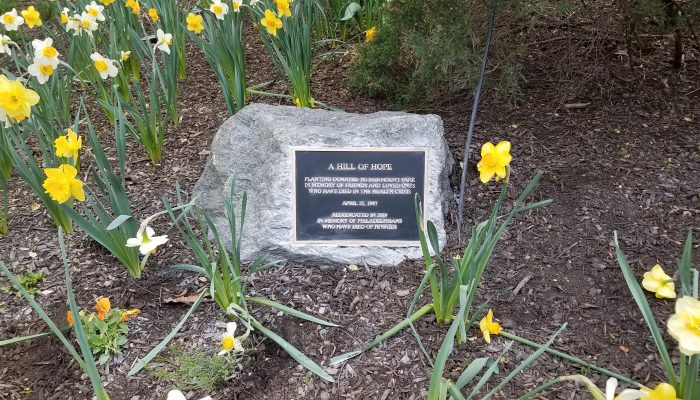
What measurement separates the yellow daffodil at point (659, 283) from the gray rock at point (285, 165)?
737 mm

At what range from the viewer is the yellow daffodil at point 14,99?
1980mm

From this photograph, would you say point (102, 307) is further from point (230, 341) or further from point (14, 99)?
point (14, 99)

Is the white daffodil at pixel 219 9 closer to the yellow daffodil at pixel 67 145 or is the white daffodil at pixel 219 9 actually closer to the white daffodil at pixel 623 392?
the yellow daffodil at pixel 67 145

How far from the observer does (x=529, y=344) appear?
1840 millimetres

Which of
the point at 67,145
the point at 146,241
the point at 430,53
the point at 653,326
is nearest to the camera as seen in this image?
the point at 653,326

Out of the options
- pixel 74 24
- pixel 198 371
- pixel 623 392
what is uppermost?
pixel 74 24

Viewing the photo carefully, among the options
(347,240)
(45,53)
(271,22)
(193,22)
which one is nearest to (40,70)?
(45,53)

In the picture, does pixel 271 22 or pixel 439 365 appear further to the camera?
pixel 271 22

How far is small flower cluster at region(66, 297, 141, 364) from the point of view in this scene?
190cm

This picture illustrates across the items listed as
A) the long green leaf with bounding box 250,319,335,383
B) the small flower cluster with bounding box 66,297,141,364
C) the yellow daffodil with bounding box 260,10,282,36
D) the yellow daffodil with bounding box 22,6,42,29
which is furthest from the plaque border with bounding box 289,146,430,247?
the yellow daffodil with bounding box 22,6,42,29

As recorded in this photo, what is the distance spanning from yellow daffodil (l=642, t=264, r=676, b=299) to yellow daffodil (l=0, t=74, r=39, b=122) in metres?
2.23

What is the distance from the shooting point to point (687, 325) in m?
1.25

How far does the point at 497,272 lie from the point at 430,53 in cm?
108

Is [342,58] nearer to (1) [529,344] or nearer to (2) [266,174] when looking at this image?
(2) [266,174]
